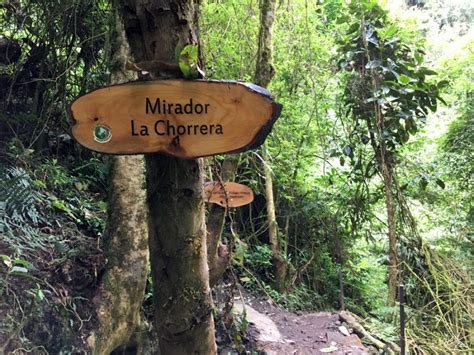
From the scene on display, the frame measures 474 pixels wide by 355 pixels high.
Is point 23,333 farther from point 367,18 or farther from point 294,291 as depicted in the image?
point 367,18

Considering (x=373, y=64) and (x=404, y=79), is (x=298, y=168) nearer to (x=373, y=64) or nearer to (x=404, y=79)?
(x=373, y=64)

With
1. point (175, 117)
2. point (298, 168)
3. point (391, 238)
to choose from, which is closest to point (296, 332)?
point (391, 238)

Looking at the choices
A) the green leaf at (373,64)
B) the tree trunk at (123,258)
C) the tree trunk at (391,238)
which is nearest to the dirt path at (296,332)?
the tree trunk at (391,238)

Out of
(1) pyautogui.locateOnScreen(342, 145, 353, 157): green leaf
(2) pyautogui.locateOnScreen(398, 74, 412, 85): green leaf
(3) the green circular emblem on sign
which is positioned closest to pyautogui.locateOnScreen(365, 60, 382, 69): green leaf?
(2) pyautogui.locateOnScreen(398, 74, 412, 85): green leaf

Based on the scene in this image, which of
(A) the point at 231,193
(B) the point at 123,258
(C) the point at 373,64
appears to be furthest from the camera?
(C) the point at 373,64

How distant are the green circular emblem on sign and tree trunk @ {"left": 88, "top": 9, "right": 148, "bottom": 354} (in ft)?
5.21

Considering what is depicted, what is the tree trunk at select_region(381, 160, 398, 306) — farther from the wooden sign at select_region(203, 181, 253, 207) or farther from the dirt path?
the wooden sign at select_region(203, 181, 253, 207)

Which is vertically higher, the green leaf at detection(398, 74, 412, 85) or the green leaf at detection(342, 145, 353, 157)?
the green leaf at detection(398, 74, 412, 85)

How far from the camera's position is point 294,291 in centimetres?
553

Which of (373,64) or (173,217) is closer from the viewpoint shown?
(173,217)

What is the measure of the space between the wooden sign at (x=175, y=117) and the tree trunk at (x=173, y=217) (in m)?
0.07

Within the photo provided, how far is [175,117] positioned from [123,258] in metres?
1.68

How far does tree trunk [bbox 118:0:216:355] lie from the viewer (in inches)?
48.9

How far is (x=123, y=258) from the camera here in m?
2.66
